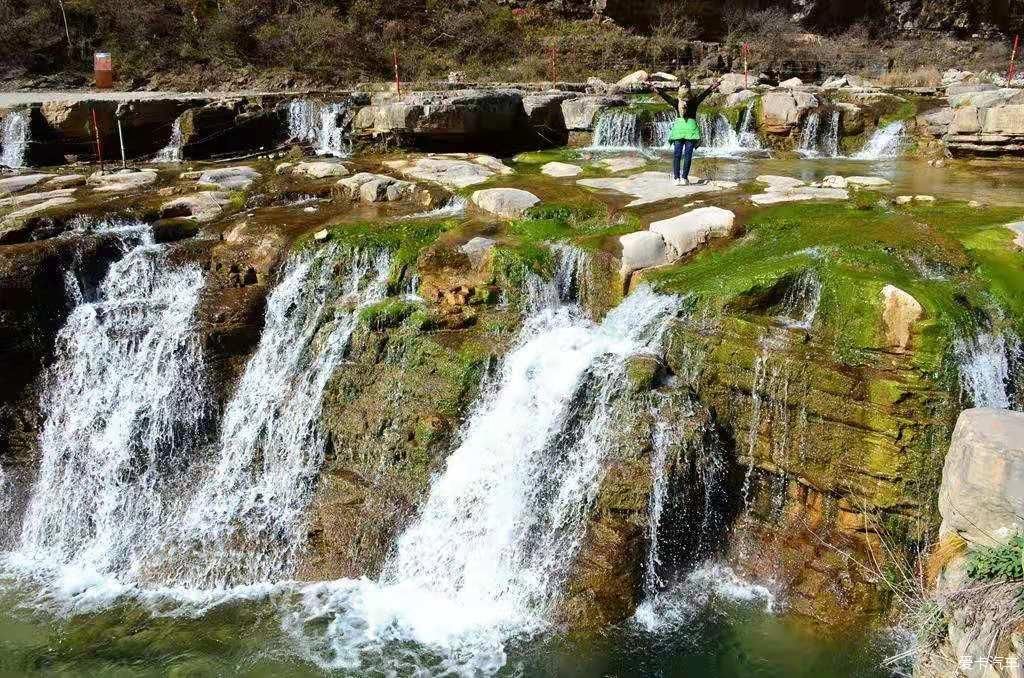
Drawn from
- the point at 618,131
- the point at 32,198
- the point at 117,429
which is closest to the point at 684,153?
the point at 618,131

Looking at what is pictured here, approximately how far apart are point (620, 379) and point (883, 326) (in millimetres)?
2298

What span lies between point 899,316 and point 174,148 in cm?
1349

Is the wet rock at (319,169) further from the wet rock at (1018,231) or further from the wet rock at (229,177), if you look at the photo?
the wet rock at (1018,231)

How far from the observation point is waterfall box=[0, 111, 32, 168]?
14133 mm

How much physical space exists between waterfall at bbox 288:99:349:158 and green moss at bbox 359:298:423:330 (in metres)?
7.79

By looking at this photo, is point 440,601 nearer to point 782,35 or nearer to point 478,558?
point 478,558

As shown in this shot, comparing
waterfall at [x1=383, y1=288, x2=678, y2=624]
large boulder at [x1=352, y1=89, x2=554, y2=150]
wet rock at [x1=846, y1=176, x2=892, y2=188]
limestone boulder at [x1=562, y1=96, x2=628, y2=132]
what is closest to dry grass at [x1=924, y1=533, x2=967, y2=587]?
waterfall at [x1=383, y1=288, x2=678, y2=624]

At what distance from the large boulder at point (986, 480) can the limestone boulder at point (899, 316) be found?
1.46 m

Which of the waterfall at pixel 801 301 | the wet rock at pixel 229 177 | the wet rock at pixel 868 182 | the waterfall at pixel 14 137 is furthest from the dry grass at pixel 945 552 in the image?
the waterfall at pixel 14 137

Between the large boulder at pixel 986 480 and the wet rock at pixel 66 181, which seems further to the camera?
the wet rock at pixel 66 181

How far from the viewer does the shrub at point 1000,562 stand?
13.4ft

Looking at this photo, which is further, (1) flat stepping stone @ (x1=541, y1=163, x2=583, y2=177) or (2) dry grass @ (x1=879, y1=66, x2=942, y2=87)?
(2) dry grass @ (x1=879, y1=66, x2=942, y2=87)

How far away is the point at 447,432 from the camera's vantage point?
750 cm

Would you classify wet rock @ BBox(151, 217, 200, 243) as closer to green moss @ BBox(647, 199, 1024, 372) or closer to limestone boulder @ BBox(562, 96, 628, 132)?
green moss @ BBox(647, 199, 1024, 372)
